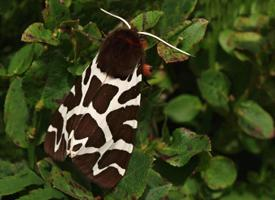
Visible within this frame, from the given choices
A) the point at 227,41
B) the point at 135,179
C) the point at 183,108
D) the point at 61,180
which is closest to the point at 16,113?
the point at 61,180

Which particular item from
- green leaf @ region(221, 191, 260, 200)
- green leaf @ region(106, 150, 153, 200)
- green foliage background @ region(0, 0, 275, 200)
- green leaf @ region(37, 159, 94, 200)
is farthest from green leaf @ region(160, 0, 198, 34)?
green leaf @ region(221, 191, 260, 200)

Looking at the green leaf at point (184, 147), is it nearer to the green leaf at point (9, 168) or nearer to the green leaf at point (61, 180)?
the green leaf at point (61, 180)

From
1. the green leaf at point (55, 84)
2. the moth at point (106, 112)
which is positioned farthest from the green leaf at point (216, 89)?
the green leaf at point (55, 84)

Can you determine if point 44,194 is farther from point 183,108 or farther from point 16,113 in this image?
point 183,108

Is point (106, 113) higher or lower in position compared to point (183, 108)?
higher

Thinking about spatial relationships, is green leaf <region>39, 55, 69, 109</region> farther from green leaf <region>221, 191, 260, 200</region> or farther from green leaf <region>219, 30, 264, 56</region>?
green leaf <region>221, 191, 260, 200</region>
